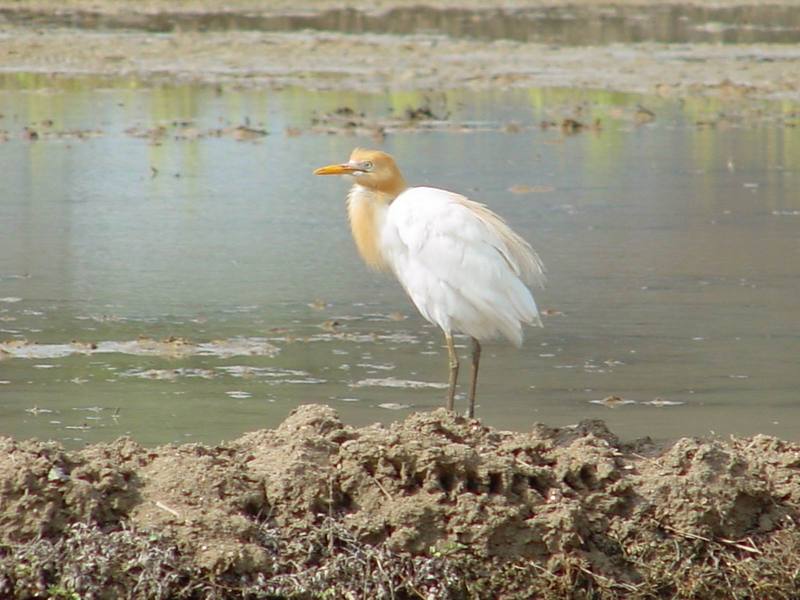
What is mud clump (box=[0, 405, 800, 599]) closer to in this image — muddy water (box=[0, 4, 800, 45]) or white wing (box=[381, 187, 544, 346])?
white wing (box=[381, 187, 544, 346])

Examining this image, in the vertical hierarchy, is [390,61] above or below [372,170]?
above

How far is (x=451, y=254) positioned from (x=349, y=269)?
3.92 metres

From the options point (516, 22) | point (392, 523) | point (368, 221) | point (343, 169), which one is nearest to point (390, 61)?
point (516, 22)

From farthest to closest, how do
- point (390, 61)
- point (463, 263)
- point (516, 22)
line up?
point (516, 22)
point (390, 61)
point (463, 263)

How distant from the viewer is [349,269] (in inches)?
423

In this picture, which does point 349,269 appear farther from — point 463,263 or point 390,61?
point 390,61

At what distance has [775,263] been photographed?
11.0 m

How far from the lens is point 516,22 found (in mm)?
31047

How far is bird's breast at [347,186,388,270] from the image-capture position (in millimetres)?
7188

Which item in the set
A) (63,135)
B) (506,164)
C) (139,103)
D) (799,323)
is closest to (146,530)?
(799,323)

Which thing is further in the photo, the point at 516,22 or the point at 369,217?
the point at 516,22

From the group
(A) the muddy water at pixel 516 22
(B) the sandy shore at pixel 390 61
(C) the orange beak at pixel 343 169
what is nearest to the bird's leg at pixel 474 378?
(C) the orange beak at pixel 343 169

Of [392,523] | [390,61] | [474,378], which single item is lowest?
[392,523]

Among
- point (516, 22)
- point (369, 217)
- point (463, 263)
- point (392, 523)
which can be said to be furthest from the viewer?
point (516, 22)
